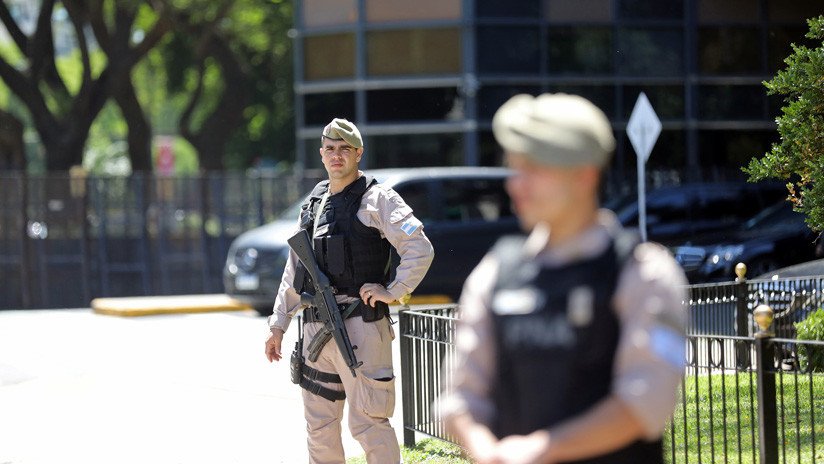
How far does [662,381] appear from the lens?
→ 293 cm

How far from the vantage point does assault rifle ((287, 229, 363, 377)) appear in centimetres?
645

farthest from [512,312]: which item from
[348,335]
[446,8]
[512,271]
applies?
[446,8]

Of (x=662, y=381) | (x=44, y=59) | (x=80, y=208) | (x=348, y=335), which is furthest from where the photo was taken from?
(x=44, y=59)

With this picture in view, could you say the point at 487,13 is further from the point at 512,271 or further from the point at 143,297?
the point at 512,271

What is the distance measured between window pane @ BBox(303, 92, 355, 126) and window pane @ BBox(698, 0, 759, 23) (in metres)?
5.76

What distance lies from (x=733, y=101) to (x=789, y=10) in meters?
1.69

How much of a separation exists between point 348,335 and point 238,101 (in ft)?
101

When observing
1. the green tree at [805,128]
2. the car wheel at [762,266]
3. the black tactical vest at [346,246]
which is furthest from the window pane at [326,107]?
the black tactical vest at [346,246]

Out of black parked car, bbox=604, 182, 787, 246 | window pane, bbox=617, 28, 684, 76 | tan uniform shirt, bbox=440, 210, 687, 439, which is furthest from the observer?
window pane, bbox=617, 28, 684, 76

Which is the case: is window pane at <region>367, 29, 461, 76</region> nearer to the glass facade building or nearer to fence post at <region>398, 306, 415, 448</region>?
the glass facade building

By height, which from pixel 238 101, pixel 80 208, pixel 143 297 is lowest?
pixel 143 297

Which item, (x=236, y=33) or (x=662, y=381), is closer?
(x=662, y=381)

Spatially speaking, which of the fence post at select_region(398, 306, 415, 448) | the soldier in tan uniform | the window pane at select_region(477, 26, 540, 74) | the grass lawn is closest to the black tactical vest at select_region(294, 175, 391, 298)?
the soldier in tan uniform

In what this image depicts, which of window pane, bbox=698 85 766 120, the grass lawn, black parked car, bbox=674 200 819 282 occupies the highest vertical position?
window pane, bbox=698 85 766 120
